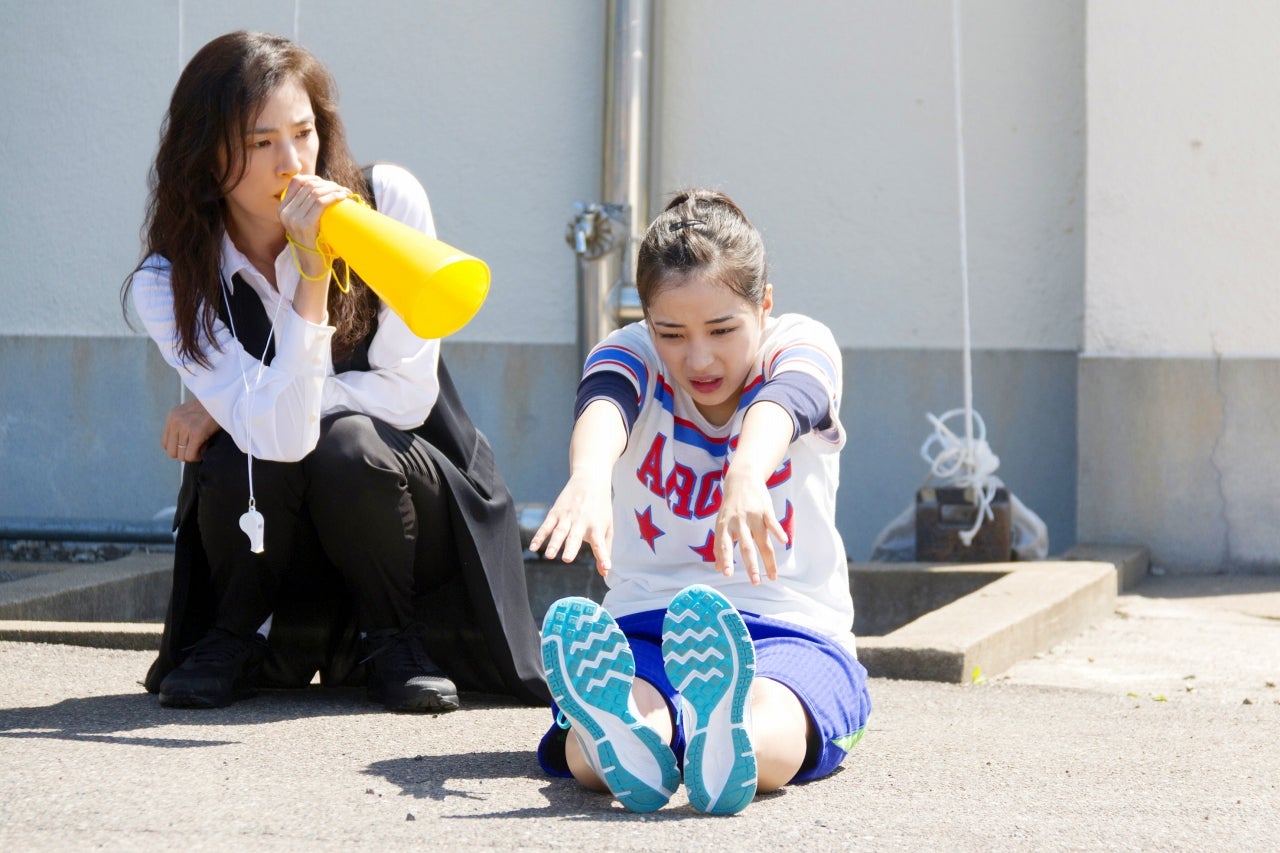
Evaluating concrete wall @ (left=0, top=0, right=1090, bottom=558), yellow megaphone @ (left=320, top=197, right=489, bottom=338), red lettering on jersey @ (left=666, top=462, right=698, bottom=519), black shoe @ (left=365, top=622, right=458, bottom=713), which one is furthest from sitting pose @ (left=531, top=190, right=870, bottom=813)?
concrete wall @ (left=0, top=0, right=1090, bottom=558)

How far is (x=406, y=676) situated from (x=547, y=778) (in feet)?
1.98

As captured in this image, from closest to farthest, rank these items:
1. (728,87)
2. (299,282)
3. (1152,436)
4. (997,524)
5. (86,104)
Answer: (299,282) < (997,524) < (1152,436) < (728,87) < (86,104)

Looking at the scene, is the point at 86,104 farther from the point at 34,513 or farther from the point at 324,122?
the point at 324,122

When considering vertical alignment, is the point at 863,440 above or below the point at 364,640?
above

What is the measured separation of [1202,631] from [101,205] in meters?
3.95

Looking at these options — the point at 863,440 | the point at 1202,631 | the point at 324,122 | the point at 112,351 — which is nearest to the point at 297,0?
the point at 112,351

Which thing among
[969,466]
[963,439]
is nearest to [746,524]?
[969,466]

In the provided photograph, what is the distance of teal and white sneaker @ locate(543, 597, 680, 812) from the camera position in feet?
6.77

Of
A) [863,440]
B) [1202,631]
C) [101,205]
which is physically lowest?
[1202,631]

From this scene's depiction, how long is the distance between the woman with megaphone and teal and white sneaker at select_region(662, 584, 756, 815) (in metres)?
0.87

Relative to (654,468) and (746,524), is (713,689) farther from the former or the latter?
(654,468)

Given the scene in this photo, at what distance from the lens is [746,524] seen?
2064 mm

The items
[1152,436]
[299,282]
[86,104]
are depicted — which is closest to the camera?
[299,282]

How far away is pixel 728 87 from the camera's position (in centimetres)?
527
